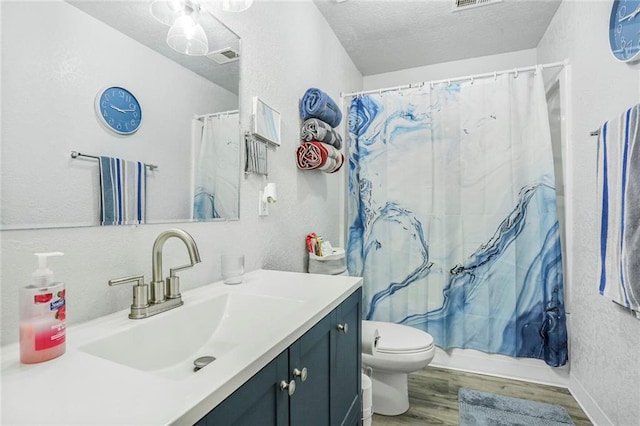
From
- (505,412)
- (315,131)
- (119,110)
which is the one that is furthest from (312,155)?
(505,412)

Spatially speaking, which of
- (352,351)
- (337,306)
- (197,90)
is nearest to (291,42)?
(197,90)

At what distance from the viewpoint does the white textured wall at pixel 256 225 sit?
0.71m

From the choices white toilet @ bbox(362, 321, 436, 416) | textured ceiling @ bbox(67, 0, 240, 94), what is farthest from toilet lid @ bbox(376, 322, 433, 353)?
textured ceiling @ bbox(67, 0, 240, 94)

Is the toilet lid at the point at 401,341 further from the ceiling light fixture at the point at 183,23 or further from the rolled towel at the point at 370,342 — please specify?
the ceiling light fixture at the point at 183,23

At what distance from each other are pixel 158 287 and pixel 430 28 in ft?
8.05

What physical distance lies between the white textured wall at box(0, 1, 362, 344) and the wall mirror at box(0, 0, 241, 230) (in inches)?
1.9

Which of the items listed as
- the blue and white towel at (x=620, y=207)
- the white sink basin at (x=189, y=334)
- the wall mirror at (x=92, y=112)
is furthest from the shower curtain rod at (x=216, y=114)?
the blue and white towel at (x=620, y=207)

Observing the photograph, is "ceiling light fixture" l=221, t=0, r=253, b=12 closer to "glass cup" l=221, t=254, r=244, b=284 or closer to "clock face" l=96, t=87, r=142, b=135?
"clock face" l=96, t=87, r=142, b=135

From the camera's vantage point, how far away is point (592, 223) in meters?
1.67

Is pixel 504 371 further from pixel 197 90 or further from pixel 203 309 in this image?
pixel 197 90

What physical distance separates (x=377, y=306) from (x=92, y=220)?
198cm

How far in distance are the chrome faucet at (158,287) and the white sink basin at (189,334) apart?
3 cm

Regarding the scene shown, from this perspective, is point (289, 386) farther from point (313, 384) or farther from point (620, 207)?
point (620, 207)

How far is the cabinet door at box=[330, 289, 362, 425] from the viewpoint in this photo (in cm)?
103
